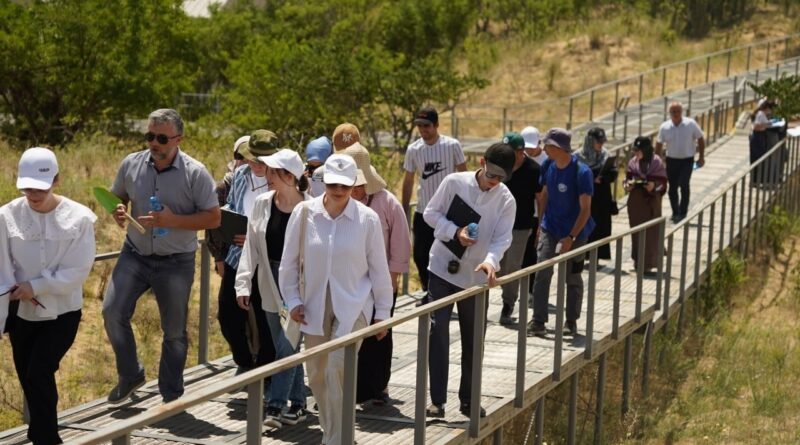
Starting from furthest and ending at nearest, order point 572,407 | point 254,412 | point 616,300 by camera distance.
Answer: point 616,300 → point 572,407 → point 254,412

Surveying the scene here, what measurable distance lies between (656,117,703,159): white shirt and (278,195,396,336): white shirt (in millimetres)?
10367

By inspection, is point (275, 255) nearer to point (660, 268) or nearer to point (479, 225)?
point (479, 225)

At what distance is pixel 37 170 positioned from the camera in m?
6.62

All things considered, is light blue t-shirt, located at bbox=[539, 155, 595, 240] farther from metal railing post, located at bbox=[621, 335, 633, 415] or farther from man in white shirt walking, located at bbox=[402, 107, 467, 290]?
metal railing post, located at bbox=[621, 335, 633, 415]

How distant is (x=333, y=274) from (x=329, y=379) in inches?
21.0

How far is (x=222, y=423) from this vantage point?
761cm

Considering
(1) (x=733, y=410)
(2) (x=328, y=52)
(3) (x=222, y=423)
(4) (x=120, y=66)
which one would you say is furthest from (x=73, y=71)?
(3) (x=222, y=423)

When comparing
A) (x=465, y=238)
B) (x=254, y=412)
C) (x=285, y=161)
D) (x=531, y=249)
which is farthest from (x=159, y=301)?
(x=531, y=249)

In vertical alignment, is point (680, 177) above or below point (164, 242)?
below

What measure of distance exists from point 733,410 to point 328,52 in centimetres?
2037

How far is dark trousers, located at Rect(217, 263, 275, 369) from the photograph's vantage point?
8.07 m

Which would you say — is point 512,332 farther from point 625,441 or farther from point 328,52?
point 328,52

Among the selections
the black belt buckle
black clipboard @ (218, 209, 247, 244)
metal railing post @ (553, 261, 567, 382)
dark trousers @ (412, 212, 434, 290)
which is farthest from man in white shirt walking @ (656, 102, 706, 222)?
black clipboard @ (218, 209, 247, 244)

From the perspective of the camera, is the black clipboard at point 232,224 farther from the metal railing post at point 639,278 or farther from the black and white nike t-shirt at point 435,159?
the metal railing post at point 639,278
